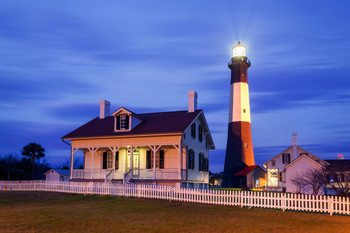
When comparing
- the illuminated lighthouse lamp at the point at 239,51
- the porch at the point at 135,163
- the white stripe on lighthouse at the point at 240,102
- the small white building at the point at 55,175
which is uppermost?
the illuminated lighthouse lamp at the point at 239,51

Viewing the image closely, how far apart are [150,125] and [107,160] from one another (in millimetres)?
4693

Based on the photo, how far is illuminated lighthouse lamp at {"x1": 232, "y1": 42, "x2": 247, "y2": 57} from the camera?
49.1 m

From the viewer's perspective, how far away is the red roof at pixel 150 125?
26328 millimetres

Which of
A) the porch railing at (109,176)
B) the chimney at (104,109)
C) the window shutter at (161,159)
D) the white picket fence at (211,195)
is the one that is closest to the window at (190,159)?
the window shutter at (161,159)

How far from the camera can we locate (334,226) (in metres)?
12.5

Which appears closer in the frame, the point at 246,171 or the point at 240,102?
the point at 246,171

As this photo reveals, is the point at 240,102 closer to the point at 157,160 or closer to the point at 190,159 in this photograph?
the point at 190,159

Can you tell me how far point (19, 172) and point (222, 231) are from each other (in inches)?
1743

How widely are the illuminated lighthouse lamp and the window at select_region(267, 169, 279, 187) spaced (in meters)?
16.3

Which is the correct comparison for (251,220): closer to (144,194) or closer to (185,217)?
(185,217)

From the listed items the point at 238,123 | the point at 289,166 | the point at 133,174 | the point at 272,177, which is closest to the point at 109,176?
the point at 133,174

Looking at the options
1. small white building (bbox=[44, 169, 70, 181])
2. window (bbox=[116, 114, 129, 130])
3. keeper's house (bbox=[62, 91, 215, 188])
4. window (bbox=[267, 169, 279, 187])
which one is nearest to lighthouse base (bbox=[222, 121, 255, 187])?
window (bbox=[267, 169, 279, 187])

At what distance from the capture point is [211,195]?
19328mm

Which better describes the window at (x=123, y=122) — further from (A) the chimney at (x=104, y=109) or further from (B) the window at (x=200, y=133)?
(B) the window at (x=200, y=133)
